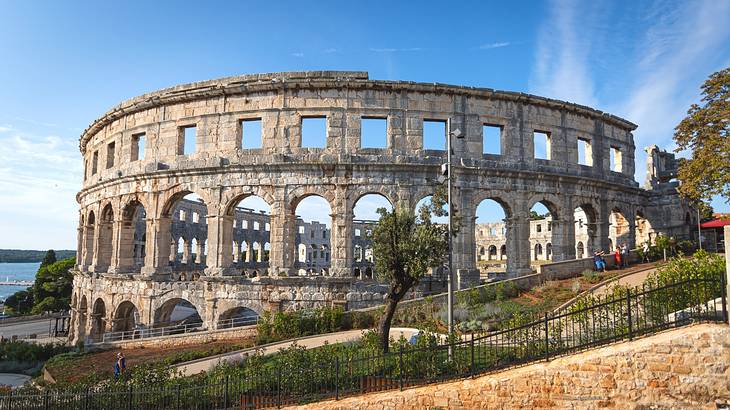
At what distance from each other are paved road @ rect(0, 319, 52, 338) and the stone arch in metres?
16.5

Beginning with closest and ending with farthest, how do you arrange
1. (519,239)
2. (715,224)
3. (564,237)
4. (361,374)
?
1. (361,374)
2. (519,239)
3. (564,237)
4. (715,224)

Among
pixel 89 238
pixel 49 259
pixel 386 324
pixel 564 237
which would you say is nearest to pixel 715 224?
pixel 564 237

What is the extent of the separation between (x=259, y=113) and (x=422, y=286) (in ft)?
37.1

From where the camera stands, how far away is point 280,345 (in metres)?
15.1

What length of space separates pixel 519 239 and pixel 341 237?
889 centimetres

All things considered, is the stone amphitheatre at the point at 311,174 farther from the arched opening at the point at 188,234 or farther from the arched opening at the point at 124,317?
the arched opening at the point at 188,234

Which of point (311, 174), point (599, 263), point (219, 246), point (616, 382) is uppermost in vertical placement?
point (311, 174)

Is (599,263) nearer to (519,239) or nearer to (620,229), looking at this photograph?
(519,239)

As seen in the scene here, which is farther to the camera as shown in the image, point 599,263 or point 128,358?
point 599,263

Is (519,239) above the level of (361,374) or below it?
above

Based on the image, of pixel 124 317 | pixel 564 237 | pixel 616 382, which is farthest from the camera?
pixel 124 317

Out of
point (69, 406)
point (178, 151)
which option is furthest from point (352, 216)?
point (69, 406)

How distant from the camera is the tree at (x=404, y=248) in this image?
12.6 m

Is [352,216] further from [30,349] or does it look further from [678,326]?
[30,349]
